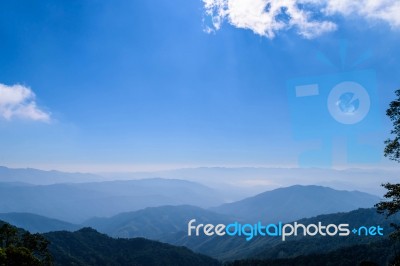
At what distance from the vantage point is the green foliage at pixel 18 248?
137 feet

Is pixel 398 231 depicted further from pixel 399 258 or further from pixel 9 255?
pixel 9 255

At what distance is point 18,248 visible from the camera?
4416 centimetres

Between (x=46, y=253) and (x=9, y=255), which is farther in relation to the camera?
(x=46, y=253)

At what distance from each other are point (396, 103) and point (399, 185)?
6.38 meters

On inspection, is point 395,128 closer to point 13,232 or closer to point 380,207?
point 380,207

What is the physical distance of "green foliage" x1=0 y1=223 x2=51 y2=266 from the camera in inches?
1650

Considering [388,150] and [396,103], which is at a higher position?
[396,103]

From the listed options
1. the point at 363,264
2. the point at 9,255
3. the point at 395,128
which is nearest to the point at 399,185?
the point at 395,128

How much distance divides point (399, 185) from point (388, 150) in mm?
2822

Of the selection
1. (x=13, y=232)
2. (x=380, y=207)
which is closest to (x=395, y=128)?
(x=380, y=207)

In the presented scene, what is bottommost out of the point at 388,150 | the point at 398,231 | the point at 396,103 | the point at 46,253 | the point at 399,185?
the point at 46,253

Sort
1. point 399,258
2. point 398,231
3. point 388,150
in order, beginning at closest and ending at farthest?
point 398,231, point 388,150, point 399,258

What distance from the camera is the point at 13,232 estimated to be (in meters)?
51.5

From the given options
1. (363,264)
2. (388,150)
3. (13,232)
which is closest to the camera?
(388,150)
